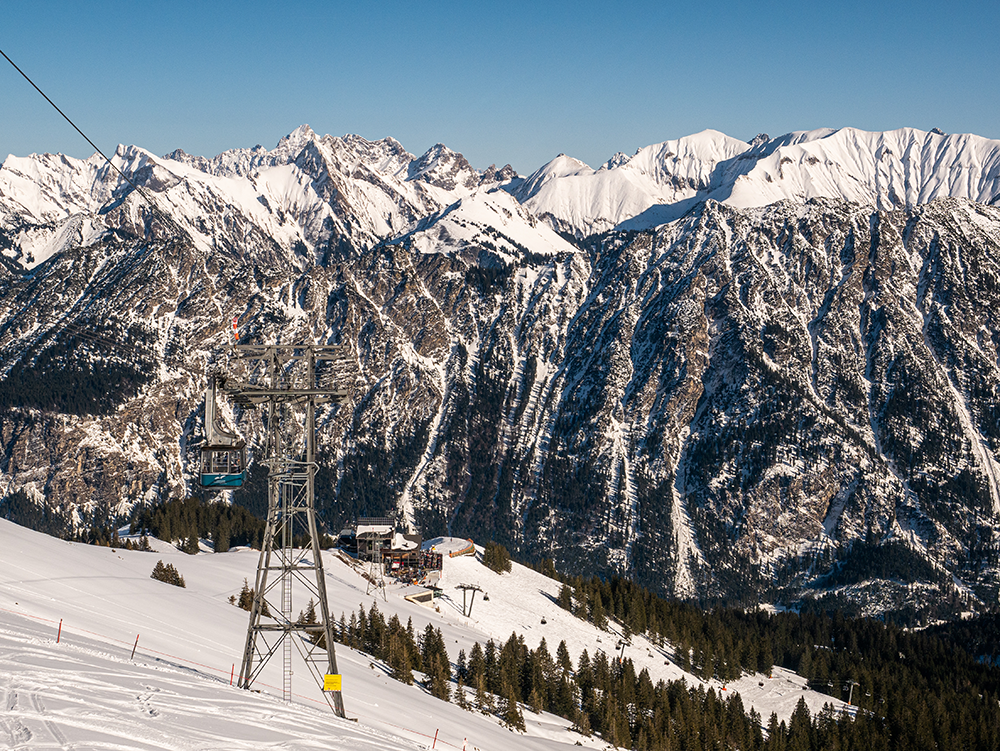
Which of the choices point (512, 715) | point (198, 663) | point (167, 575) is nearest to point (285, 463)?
point (198, 663)

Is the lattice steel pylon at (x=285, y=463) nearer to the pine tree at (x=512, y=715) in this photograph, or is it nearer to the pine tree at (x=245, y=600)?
the pine tree at (x=512, y=715)

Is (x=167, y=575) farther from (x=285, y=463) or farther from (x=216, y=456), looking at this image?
(x=285, y=463)

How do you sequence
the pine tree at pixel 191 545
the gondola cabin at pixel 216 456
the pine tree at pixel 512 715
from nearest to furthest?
the gondola cabin at pixel 216 456 < the pine tree at pixel 512 715 < the pine tree at pixel 191 545

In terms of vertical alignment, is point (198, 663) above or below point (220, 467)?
below

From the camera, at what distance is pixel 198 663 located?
67938 mm

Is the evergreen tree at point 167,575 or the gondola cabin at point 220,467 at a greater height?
the gondola cabin at point 220,467

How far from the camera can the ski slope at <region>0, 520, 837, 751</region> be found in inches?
1555

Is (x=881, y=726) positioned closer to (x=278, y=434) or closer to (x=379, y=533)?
(x=379, y=533)

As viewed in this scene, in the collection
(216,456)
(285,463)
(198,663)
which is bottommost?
(198,663)

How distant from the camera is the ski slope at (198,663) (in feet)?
130

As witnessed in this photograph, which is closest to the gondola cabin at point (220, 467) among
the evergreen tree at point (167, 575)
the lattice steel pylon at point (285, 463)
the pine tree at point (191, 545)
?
the lattice steel pylon at point (285, 463)

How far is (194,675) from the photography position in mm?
56500

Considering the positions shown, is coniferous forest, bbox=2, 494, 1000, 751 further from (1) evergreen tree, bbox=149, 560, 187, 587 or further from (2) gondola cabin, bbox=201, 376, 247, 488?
(2) gondola cabin, bbox=201, 376, 247, 488

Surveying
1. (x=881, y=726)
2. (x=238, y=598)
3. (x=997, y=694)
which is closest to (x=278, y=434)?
(x=238, y=598)
